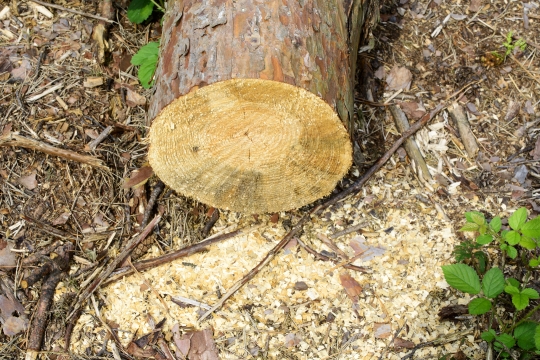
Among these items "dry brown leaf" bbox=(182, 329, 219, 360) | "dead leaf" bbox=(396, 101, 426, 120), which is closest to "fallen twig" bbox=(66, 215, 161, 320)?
"dry brown leaf" bbox=(182, 329, 219, 360)

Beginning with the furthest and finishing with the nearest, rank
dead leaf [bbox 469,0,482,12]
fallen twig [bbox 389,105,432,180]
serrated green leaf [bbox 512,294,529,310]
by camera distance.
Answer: dead leaf [bbox 469,0,482,12]
fallen twig [bbox 389,105,432,180]
serrated green leaf [bbox 512,294,529,310]

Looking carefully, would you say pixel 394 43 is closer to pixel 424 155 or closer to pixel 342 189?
pixel 424 155

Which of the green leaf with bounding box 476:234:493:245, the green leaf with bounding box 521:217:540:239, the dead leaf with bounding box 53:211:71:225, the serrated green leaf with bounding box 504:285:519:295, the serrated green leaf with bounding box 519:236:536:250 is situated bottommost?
the dead leaf with bounding box 53:211:71:225

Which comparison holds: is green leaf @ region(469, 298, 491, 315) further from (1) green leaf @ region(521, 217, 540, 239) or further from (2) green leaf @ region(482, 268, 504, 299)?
(1) green leaf @ region(521, 217, 540, 239)

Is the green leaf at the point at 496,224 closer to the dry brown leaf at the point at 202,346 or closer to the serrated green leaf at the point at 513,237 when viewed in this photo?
the serrated green leaf at the point at 513,237

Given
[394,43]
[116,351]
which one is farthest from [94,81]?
[394,43]

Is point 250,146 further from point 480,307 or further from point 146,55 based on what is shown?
point 480,307

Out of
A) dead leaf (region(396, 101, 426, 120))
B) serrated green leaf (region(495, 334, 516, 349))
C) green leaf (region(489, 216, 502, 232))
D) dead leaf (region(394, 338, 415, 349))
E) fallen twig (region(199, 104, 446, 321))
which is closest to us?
serrated green leaf (region(495, 334, 516, 349))
